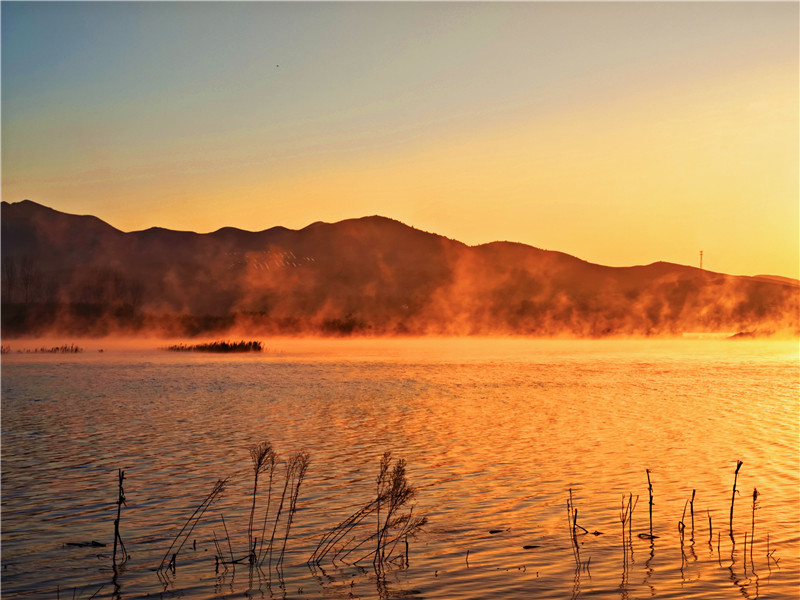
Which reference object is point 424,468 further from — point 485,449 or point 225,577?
point 225,577

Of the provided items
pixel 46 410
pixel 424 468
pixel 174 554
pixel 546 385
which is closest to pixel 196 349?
pixel 546 385

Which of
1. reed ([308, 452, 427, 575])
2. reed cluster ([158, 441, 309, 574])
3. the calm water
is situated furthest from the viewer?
reed ([308, 452, 427, 575])

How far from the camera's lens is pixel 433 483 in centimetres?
2170

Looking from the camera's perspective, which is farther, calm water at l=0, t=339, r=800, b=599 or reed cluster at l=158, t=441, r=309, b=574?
reed cluster at l=158, t=441, r=309, b=574

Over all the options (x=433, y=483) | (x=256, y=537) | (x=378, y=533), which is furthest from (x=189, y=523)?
(x=433, y=483)

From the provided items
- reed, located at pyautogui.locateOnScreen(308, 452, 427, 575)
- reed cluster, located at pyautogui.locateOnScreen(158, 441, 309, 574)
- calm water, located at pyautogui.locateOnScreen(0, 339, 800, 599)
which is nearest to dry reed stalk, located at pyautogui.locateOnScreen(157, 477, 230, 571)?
reed cluster, located at pyautogui.locateOnScreen(158, 441, 309, 574)

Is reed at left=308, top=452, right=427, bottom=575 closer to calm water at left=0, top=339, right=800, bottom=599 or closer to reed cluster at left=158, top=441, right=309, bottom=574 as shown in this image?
calm water at left=0, top=339, right=800, bottom=599

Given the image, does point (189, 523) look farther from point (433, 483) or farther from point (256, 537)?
point (433, 483)

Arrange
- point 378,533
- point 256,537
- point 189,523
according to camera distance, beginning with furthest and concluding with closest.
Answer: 1. point 189,523
2. point 256,537
3. point 378,533

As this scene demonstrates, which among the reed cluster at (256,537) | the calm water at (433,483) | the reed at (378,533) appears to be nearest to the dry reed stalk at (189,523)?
the reed cluster at (256,537)

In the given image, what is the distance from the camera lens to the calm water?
45.2 feet

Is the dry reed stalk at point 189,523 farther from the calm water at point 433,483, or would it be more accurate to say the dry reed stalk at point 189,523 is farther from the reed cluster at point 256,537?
the calm water at point 433,483

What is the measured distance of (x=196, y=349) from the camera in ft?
347

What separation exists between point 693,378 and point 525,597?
174 ft
